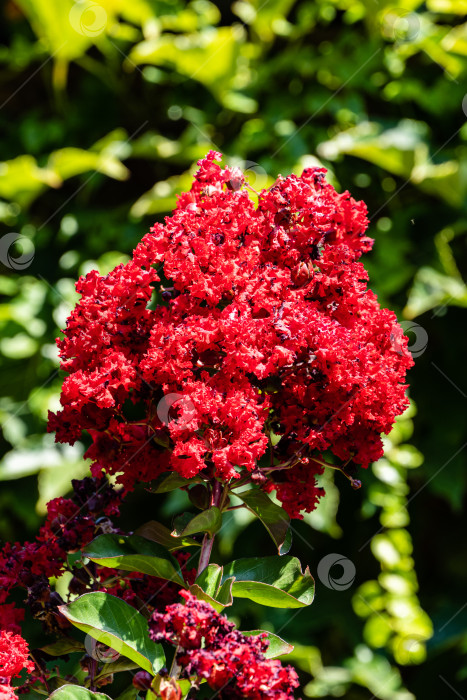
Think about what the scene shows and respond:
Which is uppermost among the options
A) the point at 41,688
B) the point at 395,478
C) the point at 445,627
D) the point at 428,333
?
the point at 41,688

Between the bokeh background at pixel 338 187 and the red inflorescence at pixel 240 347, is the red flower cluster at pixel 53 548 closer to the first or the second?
the red inflorescence at pixel 240 347

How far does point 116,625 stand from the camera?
683 mm

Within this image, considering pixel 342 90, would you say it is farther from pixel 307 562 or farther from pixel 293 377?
pixel 293 377

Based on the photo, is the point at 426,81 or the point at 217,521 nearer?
the point at 217,521

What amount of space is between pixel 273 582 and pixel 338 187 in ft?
5.06

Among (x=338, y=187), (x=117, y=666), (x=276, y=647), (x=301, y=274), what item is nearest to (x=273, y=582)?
(x=276, y=647)

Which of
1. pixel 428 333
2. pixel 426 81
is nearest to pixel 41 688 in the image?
pixel 428 333

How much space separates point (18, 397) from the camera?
219 cm

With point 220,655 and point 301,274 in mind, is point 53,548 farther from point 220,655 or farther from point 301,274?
point 301,274

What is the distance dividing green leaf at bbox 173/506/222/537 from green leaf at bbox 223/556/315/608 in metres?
0.06

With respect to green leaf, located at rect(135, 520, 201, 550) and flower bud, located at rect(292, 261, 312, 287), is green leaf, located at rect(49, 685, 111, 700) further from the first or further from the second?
flower bud, located at rect(292, 261, 312, 287)

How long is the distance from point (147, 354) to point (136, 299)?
0.08 metres

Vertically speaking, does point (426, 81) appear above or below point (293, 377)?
below

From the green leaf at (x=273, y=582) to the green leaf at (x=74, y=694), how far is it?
15cm
